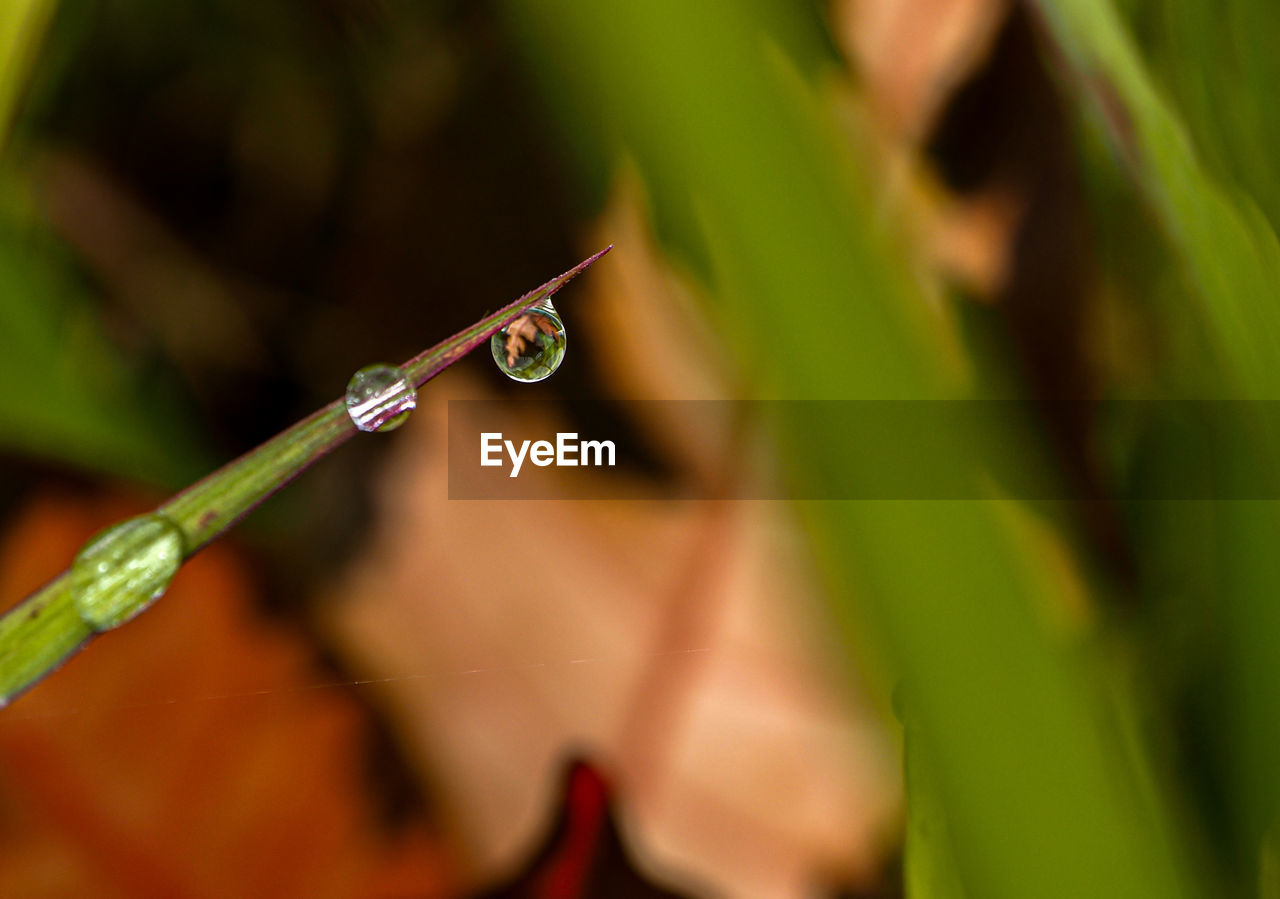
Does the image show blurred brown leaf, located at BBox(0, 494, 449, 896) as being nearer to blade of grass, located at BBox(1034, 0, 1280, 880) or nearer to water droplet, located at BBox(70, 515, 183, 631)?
water droplet, located at BBox(70, 515, 183, 631)

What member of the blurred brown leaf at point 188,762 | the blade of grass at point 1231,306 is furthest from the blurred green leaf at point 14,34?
the blade of grass at point 1231,306

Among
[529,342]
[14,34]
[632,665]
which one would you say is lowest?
[632,665]

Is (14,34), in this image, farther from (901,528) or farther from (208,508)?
(901,528)

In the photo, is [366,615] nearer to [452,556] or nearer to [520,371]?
[452,556]

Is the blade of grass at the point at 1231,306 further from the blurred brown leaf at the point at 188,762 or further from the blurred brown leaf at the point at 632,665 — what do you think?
the blurred brown leaf at the point at 188,762

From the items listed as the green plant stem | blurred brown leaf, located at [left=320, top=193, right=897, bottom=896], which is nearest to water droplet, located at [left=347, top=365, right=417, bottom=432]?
the green plant stem

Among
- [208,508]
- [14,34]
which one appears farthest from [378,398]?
[14,34]
